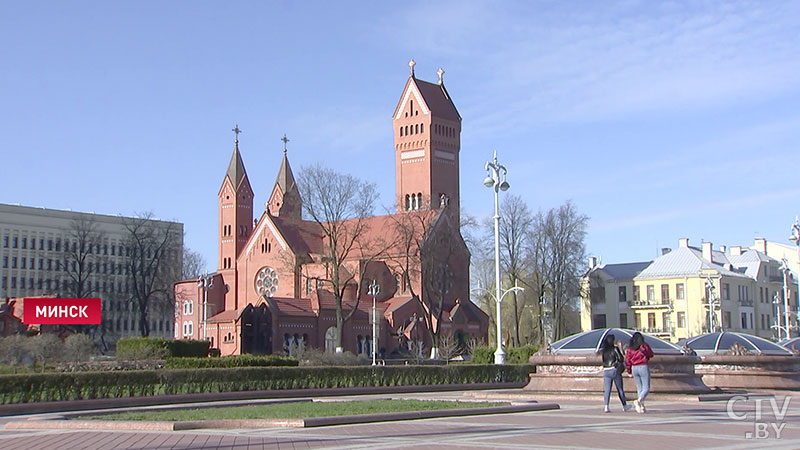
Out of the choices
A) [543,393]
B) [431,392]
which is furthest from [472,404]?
[431,392]

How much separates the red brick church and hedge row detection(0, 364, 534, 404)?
108 feet

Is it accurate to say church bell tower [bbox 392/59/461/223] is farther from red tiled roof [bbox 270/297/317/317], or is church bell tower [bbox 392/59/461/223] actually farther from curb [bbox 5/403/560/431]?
curb [bbox 5/403/560/431]

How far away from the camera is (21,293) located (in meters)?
111

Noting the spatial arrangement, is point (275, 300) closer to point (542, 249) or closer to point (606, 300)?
point (542, 249)

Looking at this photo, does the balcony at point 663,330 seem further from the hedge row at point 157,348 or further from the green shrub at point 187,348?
the hedge row at point 157,348

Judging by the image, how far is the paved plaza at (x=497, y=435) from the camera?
40.8 ft

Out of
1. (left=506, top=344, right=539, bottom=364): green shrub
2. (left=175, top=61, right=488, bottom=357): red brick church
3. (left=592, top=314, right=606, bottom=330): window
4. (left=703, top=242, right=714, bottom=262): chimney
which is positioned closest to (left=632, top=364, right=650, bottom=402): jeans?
(left=506, top=344, right=539, bottom=364): green shrub

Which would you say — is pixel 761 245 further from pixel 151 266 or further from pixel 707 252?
pixel 151 266

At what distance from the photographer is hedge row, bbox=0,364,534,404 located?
79.2 feet

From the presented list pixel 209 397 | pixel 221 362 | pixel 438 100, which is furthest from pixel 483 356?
pixel 438 100

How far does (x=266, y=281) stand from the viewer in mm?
82938

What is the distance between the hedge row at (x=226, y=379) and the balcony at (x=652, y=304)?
4413 centimetres

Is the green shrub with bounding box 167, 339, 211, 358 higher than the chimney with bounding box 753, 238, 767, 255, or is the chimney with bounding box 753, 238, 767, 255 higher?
the chimney with bounding box 753, 238, 767, 255

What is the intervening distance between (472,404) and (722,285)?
201 feet
